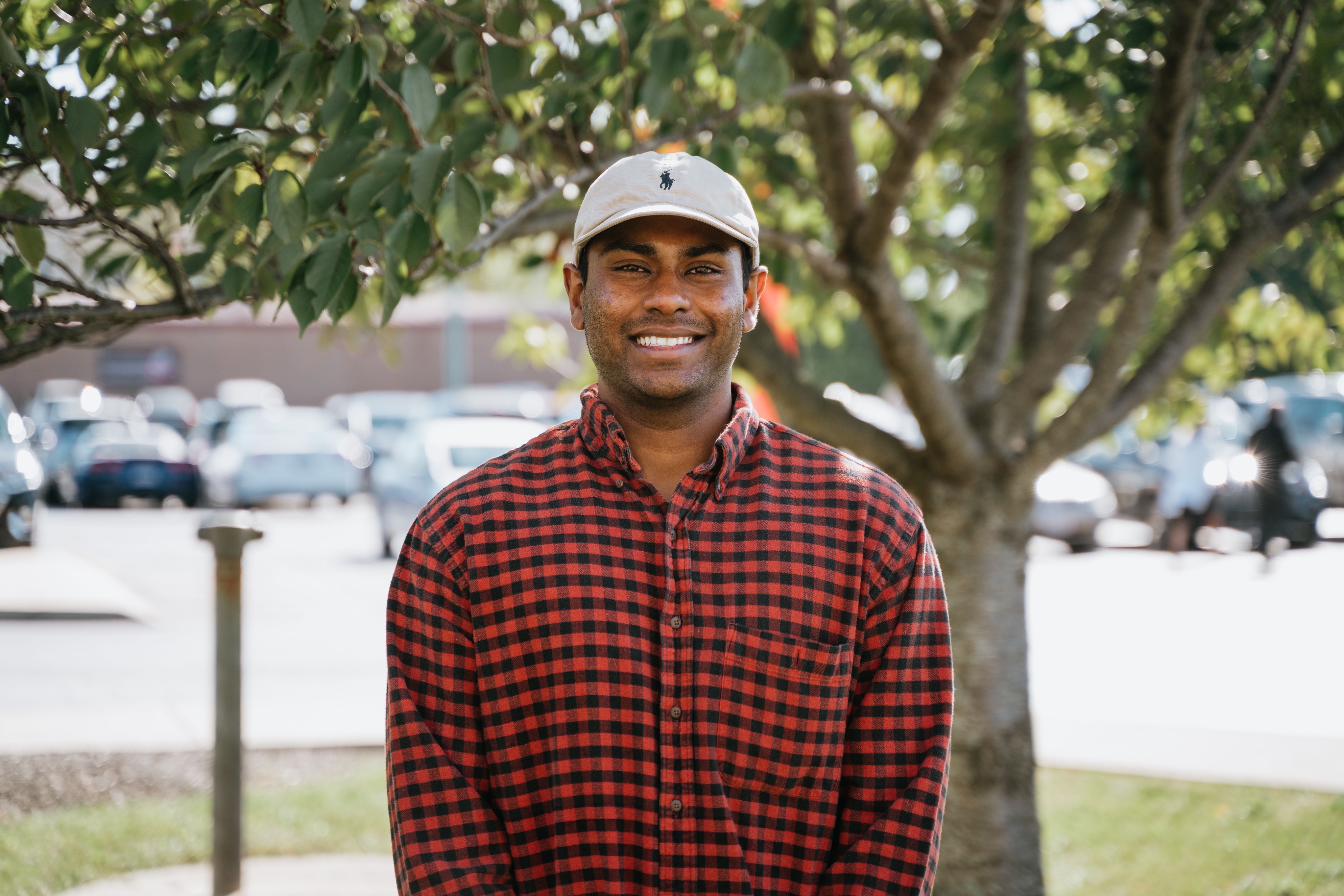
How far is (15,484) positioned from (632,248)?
46.2 ft

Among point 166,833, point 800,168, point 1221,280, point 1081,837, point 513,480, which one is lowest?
point 1081,837

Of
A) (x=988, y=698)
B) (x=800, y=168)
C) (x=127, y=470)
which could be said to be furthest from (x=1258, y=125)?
(x=127, y=470)

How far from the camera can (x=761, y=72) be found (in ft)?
9.78

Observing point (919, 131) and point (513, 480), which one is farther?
point (919, 131)

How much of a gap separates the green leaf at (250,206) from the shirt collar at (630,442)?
87 centimetres

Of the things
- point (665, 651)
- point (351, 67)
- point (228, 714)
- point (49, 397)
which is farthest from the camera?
point (49, 397)

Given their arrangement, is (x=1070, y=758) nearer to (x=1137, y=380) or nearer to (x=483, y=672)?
(x=1137, y=380)

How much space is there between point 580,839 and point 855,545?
1.99ft

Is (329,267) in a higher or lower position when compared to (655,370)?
higher

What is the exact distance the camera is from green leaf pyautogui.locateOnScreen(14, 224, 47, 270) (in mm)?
2564

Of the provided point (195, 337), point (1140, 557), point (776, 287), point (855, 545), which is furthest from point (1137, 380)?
point (195, 337)

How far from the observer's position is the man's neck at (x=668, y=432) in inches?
78.3

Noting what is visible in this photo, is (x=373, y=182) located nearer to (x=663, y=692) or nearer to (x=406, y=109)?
(x=406, y=109)

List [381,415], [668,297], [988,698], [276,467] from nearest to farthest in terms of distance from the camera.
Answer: [668,297], [988,698], [276,467], [381,415]
